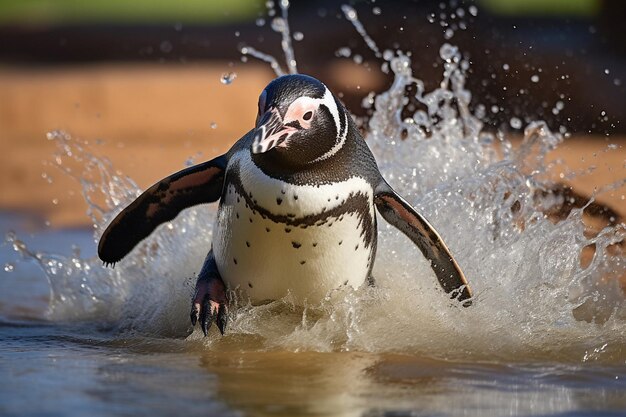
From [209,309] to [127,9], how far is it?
12.7 meters

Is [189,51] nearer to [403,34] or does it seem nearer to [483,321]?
[403,34]

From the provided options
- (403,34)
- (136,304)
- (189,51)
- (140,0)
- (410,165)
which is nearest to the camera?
(136,304)

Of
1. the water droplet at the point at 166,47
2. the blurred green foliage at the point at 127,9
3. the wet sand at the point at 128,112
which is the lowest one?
the wet sand at the point at 128,112

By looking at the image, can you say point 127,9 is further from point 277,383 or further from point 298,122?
point 277,383

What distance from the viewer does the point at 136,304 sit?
3662 millimetres

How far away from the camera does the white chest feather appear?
9.73 ft

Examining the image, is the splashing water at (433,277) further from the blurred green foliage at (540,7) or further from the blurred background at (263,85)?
the blurred green foliage at (540,7)

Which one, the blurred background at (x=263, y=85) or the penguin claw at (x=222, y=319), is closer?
the penguin claw at (x=222, y=319)

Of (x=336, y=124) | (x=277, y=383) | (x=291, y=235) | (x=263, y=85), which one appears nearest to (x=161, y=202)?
(x=291, y=235)

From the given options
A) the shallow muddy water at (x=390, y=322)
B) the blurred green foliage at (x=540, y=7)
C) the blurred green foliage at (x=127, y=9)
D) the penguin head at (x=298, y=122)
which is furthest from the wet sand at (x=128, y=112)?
the blurred green foliage at (x=127, y=9)

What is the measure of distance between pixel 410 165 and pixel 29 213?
250cm

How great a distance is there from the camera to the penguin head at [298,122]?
2799mm

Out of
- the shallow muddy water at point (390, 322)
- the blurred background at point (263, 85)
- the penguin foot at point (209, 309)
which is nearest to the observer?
the shallow muddy water at point (390, 322)

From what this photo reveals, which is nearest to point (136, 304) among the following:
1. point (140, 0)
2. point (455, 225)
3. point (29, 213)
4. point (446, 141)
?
point (455, 225)
